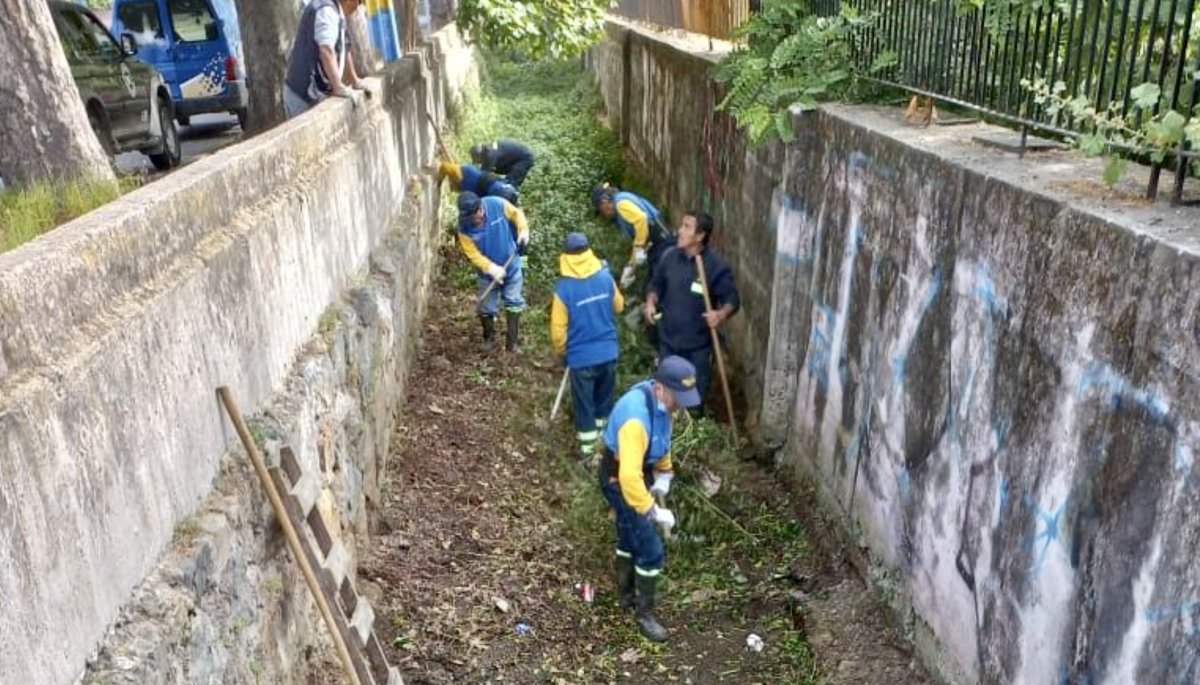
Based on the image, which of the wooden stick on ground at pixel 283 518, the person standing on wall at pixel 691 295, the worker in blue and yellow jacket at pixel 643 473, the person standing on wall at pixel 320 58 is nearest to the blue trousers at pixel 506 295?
the person standing on wall at pixel 691 295

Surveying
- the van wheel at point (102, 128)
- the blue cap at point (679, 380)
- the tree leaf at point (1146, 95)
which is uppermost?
the tree leaf at point (1146, 95)

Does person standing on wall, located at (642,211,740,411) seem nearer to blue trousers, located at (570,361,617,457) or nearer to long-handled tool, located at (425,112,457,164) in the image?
blue trousers, located at (570,361,617,457)

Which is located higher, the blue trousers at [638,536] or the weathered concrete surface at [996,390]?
the weathered concrete surface at [996,390]

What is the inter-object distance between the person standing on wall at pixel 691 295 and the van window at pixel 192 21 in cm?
1133

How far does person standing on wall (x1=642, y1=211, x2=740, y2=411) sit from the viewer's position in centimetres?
728

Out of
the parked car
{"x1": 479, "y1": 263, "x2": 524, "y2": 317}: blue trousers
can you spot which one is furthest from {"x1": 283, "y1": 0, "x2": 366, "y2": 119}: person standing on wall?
the parked car

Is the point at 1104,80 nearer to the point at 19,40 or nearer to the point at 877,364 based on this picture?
the point at 877,364

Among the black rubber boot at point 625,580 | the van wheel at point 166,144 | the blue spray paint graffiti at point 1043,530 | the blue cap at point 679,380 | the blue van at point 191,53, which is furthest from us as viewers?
the blue van at point 191,53

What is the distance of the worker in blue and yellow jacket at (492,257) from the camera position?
Answer: 859 centimetres

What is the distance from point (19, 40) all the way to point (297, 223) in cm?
210

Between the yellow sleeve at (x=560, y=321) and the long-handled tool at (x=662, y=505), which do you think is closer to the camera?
the long-handled tool at (x=662, y=505)

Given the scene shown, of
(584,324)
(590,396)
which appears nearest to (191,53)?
(584,324)

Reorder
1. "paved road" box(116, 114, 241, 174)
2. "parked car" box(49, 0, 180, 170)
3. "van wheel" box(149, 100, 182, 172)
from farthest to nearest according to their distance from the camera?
"paved road" box(116, 114, 241, 174), "van wheel" box(149, 100, 182, 172), "parked car" box(49, 0, 180, 170)

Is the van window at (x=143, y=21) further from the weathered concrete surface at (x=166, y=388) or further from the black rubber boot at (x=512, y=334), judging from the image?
the weathered concrete surface at (x=166, y=388)
